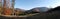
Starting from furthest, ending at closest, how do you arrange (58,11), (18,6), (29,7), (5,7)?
(5,7)
(18,6)
(29,7)
(58,11)

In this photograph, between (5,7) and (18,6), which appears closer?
(18,6)

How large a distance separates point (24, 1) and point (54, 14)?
79.5 inches

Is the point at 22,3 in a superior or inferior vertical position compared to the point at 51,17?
superior

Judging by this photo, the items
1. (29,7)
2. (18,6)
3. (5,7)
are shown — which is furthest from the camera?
(5,7)

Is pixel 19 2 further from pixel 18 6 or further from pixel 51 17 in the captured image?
pixel 51 17

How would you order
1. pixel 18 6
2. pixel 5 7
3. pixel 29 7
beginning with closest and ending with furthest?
pixel 29 7
pixel 18 6
pixel 5 7

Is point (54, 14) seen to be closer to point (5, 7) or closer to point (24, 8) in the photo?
point (24, 8)

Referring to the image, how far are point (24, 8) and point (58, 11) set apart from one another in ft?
6.84

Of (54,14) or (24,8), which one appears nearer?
(54,14)

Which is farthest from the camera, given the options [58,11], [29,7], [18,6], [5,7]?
[5,7]

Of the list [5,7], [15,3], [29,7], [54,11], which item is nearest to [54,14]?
[54,11]

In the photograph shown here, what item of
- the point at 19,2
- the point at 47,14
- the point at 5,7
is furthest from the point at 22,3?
the point at 47,14

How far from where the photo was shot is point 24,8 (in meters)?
4.26

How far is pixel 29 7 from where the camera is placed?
162 inches
